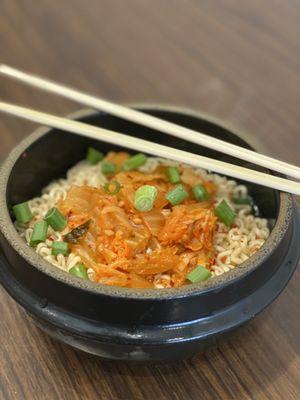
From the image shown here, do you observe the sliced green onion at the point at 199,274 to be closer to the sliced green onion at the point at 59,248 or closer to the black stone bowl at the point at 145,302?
the black stone bowl at the point at 145,302

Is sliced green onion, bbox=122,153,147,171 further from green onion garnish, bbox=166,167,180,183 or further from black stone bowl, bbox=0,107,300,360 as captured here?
black stone bowl, bbox=0,107,300,360

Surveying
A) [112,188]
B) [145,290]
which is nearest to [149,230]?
[112,188]

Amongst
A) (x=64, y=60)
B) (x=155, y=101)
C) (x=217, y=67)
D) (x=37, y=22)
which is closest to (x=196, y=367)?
(x=155, y=101)

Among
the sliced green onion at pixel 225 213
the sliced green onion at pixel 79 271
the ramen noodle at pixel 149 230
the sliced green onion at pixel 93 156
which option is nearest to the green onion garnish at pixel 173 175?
the ramen noodle at pixel 149 230

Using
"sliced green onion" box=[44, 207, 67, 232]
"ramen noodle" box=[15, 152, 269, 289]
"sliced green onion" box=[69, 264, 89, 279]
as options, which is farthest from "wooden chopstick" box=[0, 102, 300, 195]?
"sliced green onion" box=[69, 264, 89, 279]

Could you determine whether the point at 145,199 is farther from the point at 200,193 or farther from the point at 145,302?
the point at 145,302
